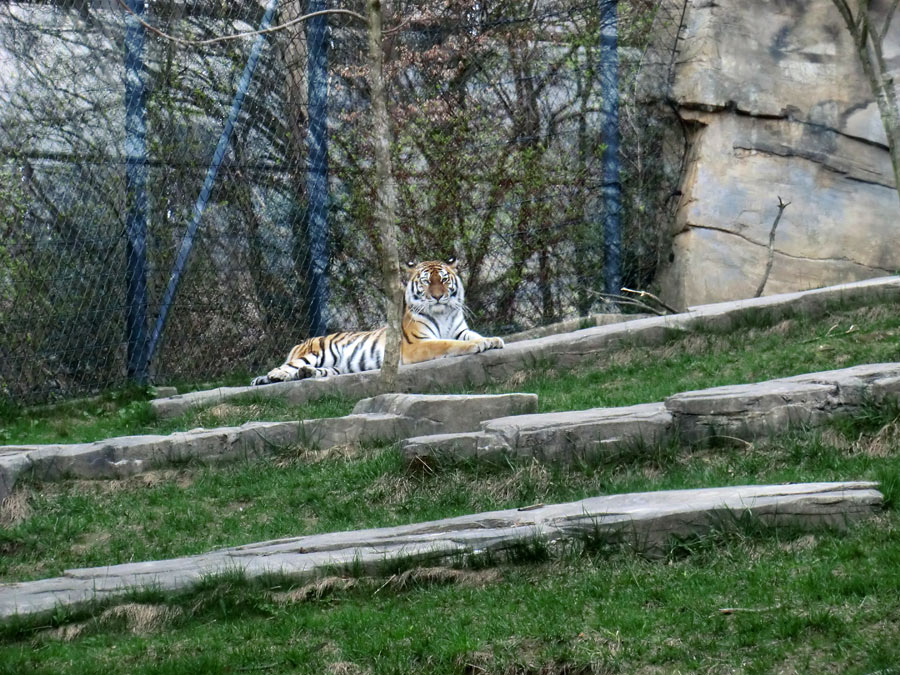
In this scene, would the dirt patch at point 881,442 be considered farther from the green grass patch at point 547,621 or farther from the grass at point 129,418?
the grass at point 129,418

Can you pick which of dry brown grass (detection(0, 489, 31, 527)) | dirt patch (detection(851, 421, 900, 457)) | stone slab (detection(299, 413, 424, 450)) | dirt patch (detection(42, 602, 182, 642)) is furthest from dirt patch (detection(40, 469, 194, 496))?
dirt patch (detection(851, 421, 900, 457))

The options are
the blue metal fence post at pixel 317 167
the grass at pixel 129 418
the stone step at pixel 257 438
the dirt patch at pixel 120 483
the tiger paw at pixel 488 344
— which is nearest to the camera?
the dirt patch at pixel 120 483

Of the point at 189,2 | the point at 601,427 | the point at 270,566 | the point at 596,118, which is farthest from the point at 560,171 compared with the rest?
the point at 270,566

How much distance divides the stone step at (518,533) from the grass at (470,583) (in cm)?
6

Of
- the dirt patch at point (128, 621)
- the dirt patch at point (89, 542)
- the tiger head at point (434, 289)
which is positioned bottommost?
the dirt patch at point (128, 621)

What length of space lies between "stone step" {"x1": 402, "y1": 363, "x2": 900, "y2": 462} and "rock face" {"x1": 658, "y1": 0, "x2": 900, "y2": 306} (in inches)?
210

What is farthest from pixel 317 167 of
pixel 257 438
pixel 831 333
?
pixel 831 333

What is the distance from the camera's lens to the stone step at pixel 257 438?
684cm

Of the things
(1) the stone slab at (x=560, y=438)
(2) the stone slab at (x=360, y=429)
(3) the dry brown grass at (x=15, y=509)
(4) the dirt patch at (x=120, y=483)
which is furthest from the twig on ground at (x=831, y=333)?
(3) the dry brown grass at (x=15, y=509)

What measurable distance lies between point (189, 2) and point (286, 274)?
2.52 meters

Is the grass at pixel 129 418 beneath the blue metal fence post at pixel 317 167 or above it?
beneath

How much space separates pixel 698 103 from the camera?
11.5m

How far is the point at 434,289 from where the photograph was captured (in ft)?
33.5

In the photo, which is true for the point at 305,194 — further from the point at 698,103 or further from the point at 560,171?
the point at 698,103
